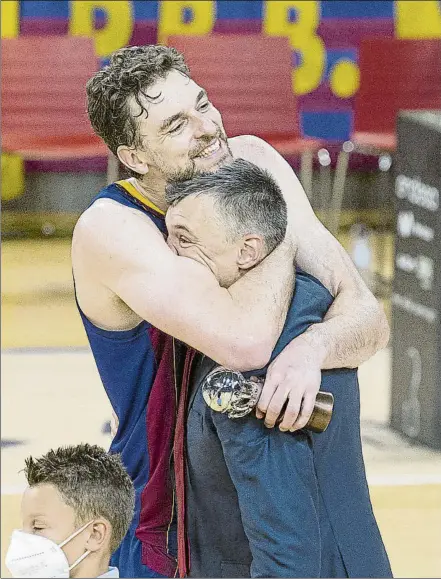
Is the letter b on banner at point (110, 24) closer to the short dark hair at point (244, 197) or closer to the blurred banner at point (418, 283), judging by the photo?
the blurred banner at point (418, 283)

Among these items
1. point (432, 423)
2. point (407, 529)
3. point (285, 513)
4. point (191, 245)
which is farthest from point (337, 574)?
point (432, 423)

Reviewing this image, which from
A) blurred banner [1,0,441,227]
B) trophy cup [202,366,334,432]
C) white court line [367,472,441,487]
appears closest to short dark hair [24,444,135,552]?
trophy cup [202,366,334,432]

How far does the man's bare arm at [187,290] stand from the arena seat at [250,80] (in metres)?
5.57

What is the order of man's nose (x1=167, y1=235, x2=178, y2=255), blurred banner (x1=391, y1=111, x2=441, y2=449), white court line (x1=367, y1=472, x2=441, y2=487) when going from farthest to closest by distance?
1. blurred banner (x1=391, y1=111, x2=441, y2=449)
2. white court line (x1=367, y1=472, x2=441, y2=487)
3. man's nose (x1=167, y1=235, x2=178, y2=255)

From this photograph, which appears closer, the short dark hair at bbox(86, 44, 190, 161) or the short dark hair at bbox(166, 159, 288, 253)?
the short dark hair at bbox(166, 159, 288, 253)

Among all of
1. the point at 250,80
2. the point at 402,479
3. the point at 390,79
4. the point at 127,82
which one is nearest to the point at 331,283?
the point at 127,82

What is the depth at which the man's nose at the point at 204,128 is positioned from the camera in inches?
96.3

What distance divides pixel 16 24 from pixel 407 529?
534cm

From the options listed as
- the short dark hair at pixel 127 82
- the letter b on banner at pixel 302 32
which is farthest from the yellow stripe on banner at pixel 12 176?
the short dark hair at pixel 127 82

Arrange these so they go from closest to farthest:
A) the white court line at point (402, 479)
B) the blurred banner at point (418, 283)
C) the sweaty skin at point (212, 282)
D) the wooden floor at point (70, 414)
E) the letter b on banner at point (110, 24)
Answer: the sweaty skin at point (212, 282), the wooden floor at point (70, 414), the white court line at point (402, 479), the blurred banner at point (418, 283), the letter b on banner at point (110, 24)

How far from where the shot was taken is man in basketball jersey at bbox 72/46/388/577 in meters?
2.24

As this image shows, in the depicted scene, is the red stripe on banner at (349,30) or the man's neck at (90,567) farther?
the red stripe on banner at (349,30)

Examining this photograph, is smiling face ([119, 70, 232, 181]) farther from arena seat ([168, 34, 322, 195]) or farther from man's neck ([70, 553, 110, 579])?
arena seat ([168, 34, 322, 195])

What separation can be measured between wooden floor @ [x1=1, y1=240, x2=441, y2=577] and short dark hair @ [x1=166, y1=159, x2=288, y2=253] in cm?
226
